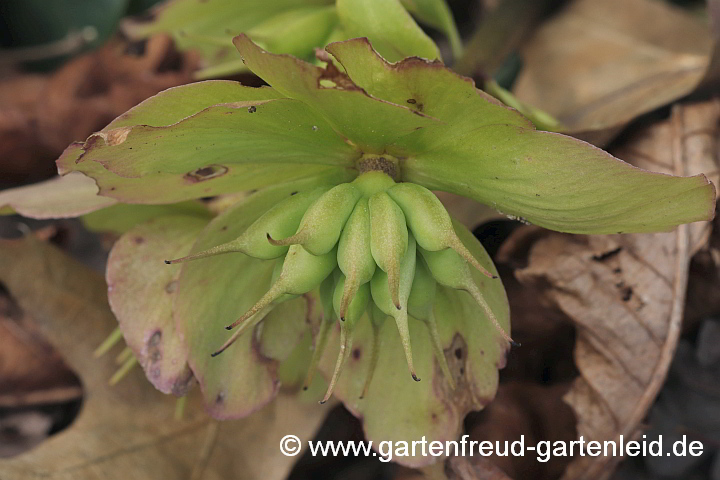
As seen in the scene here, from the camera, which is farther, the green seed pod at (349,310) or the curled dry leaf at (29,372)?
the curled dry leaf at (29,372)

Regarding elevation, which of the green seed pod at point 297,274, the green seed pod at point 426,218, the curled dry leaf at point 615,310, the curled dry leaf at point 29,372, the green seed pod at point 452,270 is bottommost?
the curled dry leaf at point 29,372

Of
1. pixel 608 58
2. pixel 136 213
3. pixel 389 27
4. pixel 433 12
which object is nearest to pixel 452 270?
pixel 389 27

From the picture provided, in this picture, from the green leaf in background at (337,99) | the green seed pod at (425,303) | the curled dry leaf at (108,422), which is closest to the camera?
the green leaf in background at (337,99)

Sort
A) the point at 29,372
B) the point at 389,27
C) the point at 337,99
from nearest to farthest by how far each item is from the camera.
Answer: the point at 337,99
the point at 389,27
the point at 29,372

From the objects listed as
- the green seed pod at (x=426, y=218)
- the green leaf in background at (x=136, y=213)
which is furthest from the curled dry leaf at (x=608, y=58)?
the green leaf in background at (x=136, y=213)

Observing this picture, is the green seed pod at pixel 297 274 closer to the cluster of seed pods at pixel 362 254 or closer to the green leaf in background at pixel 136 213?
the cluster of seed pods at pixel 362 254

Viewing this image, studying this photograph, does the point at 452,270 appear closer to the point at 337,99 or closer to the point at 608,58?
the point at 337,99

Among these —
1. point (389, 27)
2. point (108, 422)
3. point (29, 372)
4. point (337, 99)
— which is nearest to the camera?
point (337, 99)

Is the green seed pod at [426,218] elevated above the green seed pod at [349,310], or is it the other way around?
the green seed pod at [426,218]
